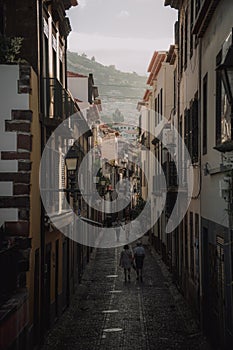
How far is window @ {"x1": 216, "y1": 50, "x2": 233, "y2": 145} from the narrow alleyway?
185 inches

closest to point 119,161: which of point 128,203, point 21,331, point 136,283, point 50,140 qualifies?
point 128,203

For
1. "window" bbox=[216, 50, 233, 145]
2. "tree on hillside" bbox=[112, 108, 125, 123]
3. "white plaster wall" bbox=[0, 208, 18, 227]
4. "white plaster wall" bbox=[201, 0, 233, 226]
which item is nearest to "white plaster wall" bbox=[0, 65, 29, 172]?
"white plaster wall" bbox=[0, 208, 18, 227]

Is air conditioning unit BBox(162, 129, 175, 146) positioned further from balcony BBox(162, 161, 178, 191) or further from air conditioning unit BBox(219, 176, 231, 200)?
air conditioning unit BBox(219, 176, 231, 200)

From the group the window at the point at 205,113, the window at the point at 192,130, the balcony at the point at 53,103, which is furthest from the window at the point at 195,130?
the balcony at the point at 53,103

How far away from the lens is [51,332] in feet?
54.5

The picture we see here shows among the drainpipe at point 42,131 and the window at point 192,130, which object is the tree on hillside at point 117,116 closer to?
the window at point 192,130

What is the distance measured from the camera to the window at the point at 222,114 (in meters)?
11.6

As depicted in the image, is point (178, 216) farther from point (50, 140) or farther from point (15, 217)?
point (15, 217)

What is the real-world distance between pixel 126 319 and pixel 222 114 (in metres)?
7.76

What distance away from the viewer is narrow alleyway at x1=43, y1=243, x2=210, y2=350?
608 inches

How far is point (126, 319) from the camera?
18453 mm

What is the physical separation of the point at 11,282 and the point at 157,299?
10507 mm

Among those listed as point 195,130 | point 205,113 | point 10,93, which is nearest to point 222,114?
point 205,113

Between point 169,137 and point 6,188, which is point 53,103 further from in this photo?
point 169,137
